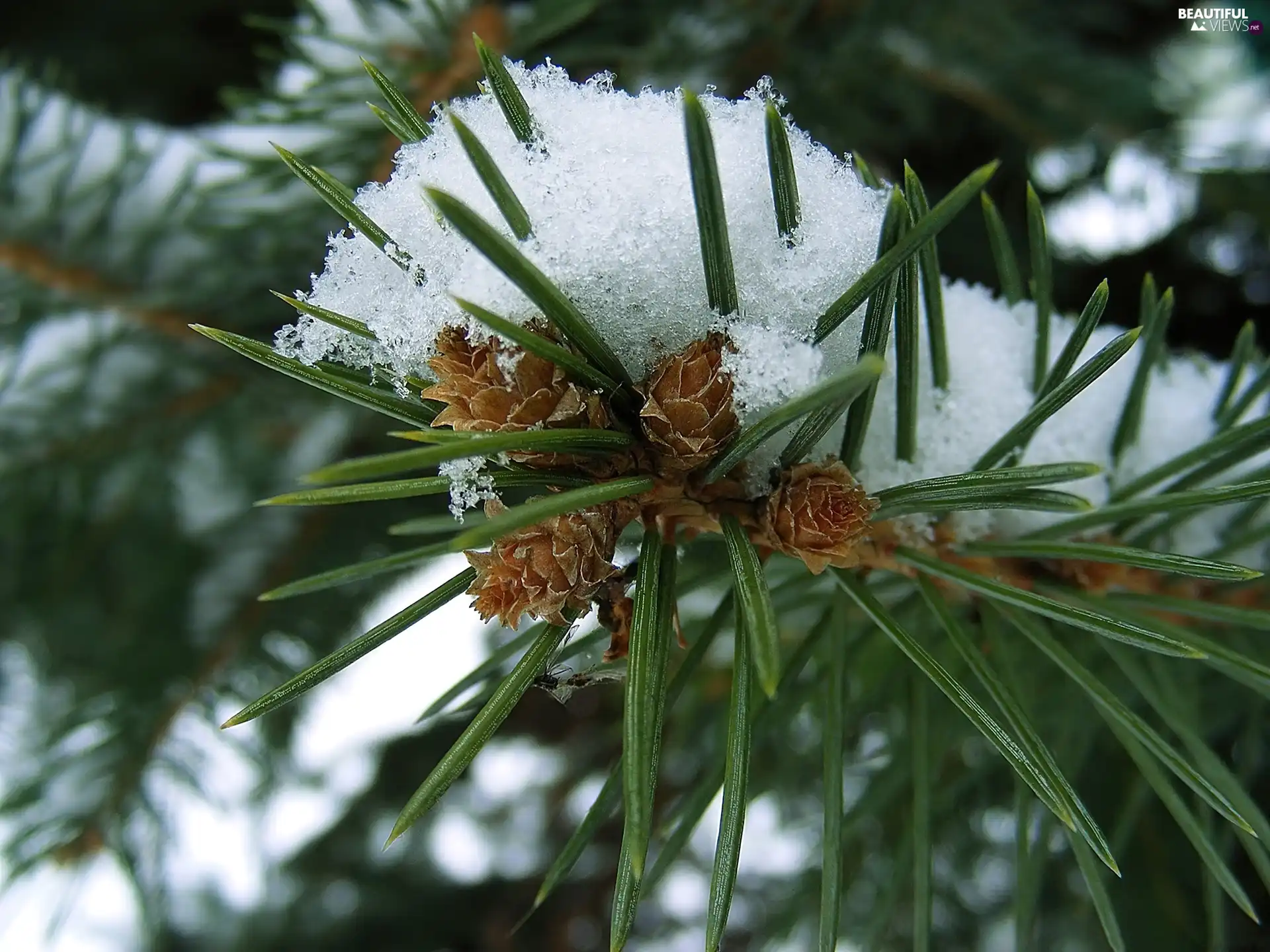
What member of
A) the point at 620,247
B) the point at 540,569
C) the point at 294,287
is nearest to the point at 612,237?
the point at 620,247

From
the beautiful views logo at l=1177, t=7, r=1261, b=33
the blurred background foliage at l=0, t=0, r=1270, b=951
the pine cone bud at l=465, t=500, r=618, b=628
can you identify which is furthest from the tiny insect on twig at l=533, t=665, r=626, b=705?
the beautiful views logo at l=1177, t=7, r=1261, b=33

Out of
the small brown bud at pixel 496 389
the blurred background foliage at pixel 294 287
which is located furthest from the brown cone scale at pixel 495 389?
the blurred background foliage at pixel 294 287

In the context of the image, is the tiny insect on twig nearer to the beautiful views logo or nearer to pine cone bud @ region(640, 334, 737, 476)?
pine cone bud @ region(640, 334, 737, 476)

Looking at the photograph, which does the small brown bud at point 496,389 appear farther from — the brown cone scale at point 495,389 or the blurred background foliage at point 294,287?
the blurred background foliage at point 294,287

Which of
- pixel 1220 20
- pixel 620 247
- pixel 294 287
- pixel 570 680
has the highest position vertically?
pixel 1220 20

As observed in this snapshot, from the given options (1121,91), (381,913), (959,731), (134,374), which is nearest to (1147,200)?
(1121,91)

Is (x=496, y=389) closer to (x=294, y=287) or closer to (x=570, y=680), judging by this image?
(x=570, y=680)
